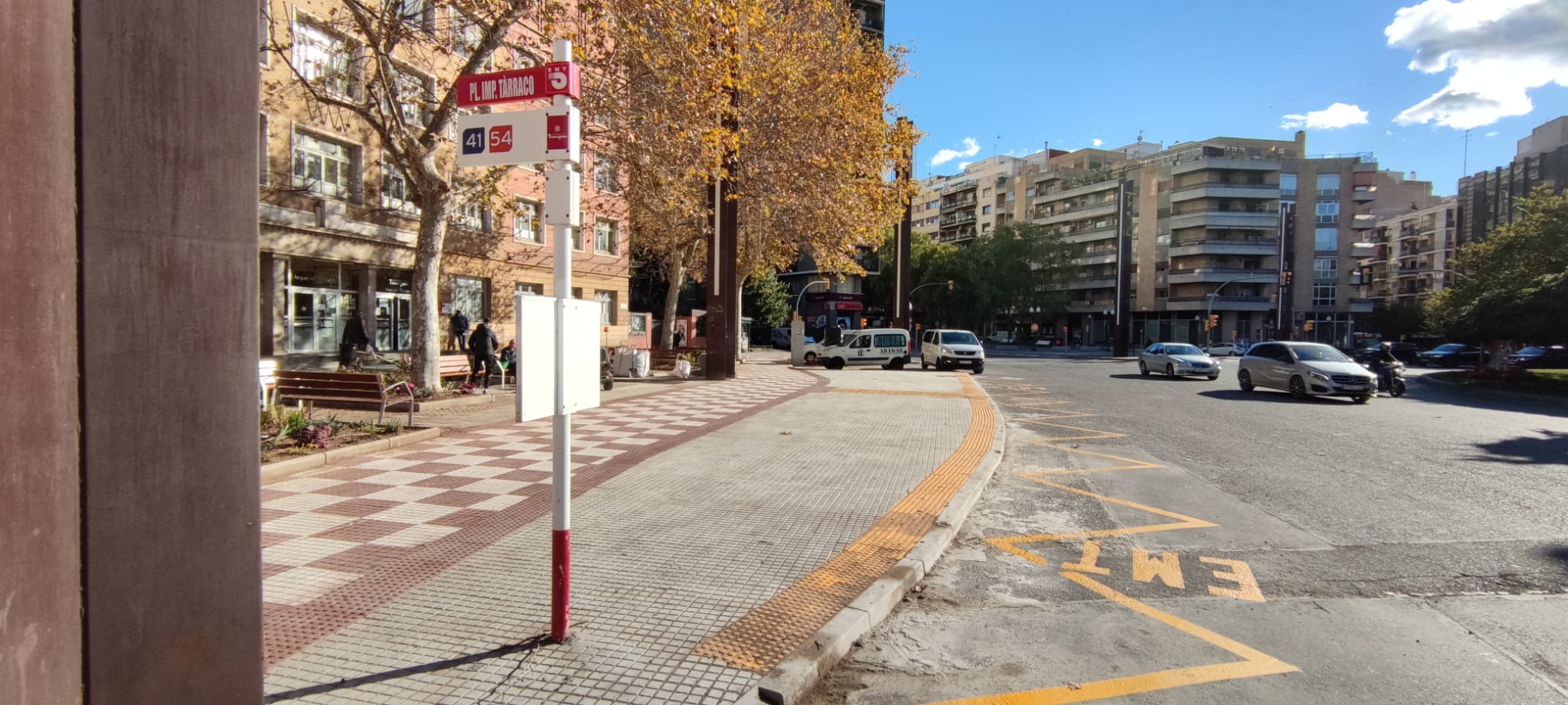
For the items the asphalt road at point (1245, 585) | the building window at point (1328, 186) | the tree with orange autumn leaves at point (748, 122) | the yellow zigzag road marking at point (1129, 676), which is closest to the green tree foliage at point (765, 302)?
the tree with orange autumn leaves at point (748, 122)

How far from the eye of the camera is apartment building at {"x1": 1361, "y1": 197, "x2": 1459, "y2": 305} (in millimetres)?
83688

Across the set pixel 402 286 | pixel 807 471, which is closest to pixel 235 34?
pixel 807 471

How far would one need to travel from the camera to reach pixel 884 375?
23344 millimetres

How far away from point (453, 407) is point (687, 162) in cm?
707

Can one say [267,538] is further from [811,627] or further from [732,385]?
[732,385]

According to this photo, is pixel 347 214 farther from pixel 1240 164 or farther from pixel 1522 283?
pixel 1240 164

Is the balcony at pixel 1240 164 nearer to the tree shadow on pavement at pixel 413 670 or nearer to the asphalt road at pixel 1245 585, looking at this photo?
the asphalt road at pixel 1245 585

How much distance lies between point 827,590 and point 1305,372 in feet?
55.1

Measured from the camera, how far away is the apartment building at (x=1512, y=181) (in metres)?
57.8

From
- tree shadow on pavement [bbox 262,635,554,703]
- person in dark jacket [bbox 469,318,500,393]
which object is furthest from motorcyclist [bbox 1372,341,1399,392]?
tree shadow on pavement [bbox 262,635,554,703]

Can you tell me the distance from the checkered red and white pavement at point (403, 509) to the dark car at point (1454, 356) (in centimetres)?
4580

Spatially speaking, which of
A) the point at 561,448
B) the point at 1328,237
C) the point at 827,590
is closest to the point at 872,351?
the point at 827,590

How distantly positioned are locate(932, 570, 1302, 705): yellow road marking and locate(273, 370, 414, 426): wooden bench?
8.19 metres

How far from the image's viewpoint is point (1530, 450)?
949 centimetres
